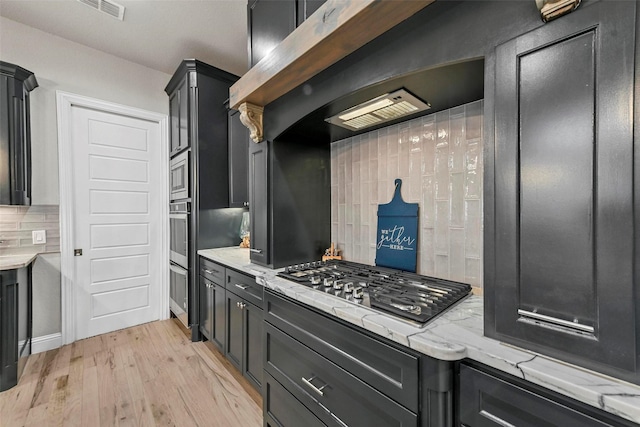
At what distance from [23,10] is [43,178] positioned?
1412 mm

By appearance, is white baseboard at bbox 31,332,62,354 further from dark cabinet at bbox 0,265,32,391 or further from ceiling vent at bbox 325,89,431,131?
ceiling vent at bbox 325,89,431,131

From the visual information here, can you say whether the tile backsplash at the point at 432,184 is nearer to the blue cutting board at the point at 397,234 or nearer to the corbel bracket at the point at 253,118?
the blue cutting board at the point at 397,234

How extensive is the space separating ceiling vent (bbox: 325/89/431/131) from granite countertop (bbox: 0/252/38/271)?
250 centimetres

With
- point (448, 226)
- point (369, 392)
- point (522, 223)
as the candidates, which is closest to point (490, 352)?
point (522, 223)

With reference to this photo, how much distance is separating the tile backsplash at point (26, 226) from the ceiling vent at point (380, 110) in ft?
9.47

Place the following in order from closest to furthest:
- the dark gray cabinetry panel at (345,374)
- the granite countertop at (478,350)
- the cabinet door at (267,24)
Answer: the granite countertop at (478,350) → the dark gray cabinetry panel at (345,374) → the cabinet door at (267,24)

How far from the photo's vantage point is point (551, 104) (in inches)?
29.1

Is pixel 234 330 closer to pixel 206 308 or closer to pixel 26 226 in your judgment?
pixel 206 308

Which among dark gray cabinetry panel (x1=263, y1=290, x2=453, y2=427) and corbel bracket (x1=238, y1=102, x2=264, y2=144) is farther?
corbel bracket (x1=238, y1=102, x2=264, y2=144)

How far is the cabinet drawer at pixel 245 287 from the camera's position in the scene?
178 cm

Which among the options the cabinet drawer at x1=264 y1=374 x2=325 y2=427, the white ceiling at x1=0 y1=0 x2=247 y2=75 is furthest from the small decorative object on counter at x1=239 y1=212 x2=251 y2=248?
the white ceiling at x1=0 y1=0 x2=247 y2=75

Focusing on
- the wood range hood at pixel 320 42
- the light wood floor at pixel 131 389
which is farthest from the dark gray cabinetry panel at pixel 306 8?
the light wood floor at pixel 131 389

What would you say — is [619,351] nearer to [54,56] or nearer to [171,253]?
[171,253]

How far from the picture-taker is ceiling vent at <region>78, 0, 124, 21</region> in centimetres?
217
